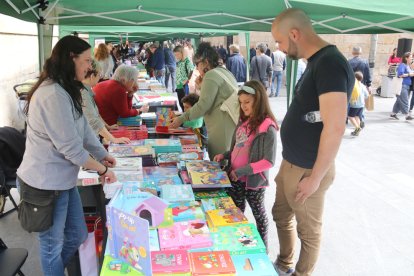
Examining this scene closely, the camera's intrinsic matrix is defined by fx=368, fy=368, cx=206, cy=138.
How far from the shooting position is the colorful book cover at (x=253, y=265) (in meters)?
1.42

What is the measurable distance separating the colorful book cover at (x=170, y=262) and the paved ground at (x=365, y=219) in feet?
4.84

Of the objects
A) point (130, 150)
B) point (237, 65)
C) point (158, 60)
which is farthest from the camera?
point (158, 60)

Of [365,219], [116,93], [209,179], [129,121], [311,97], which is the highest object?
[311,97]

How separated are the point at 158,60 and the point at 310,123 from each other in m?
9.96

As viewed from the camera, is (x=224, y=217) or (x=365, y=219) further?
(x=365, y=219)

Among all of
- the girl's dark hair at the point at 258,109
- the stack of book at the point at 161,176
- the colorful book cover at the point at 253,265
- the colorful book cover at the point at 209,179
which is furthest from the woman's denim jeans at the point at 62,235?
the girl's dark hair at the point at 258,109

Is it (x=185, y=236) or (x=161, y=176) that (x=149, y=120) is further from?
(x=185, y=236)

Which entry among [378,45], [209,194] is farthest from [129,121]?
[378,45]

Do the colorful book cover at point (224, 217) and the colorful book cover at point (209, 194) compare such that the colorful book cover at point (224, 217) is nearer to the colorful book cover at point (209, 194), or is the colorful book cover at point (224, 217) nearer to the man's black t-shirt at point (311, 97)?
the colorful book cover at point (209, 194)

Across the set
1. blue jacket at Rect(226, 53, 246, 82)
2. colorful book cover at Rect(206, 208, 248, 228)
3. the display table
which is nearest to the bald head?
colorful book cover at Rect(206, 208, 248, 228)

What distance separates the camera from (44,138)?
177 centimetres

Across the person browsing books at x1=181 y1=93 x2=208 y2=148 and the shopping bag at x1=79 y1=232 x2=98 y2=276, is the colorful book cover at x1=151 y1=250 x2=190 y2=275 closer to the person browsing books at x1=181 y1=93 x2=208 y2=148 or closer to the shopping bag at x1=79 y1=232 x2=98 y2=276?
the shopping bag at x1=79 y1=232 x2=98 y2=276

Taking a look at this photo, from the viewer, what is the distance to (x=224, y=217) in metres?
1.82

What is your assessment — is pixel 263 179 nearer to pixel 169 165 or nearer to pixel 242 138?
pixel 242 138
